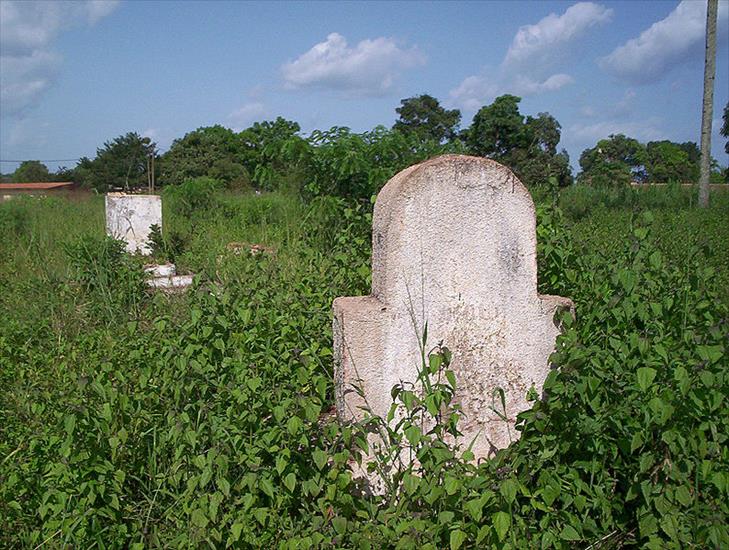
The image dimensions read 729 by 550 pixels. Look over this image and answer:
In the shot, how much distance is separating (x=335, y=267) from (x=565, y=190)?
396 inches

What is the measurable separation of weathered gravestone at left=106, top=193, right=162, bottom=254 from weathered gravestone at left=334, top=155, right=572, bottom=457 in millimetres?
5463

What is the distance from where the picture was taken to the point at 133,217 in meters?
7.39

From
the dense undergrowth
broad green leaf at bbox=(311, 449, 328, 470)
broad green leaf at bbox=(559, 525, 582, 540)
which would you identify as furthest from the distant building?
broad green leaf at bbox=(559, 525, 582, 540)

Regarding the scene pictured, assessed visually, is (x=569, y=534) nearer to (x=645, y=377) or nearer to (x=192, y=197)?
(x=645, y=377)

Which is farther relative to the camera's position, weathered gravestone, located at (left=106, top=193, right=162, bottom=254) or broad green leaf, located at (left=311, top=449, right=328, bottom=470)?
weathered gravestone, located at (left=106, top=193, right=162, bottom=254)

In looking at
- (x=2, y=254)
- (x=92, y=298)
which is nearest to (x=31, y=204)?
(x=2, y=254)

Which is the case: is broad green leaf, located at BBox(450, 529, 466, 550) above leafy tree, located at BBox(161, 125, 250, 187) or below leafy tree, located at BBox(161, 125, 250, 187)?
below

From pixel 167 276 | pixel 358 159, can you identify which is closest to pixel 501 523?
pixel 358 159

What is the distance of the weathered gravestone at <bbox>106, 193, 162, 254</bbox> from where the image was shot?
736cm

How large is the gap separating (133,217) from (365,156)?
3063 mm

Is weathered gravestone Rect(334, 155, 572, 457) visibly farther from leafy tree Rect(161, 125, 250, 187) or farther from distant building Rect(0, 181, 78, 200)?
leafy tree Rect(161, 125, 250, 187)

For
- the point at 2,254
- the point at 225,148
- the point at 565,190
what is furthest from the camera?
the point at 225,148

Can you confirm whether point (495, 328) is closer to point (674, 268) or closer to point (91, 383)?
point (674, 268)

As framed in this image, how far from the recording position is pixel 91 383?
2273 millimetres
